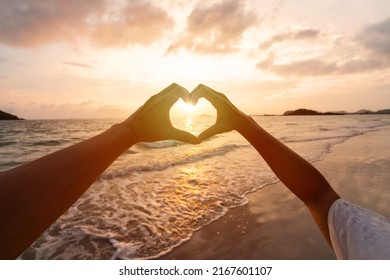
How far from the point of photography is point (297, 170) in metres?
1.94

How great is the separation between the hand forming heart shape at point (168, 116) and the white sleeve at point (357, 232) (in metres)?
1.18

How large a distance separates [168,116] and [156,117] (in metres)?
0.13

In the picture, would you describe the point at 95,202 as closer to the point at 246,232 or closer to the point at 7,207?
the point at 246,232

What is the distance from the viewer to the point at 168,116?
230 cm

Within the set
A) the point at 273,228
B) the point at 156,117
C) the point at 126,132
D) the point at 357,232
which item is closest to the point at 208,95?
the point at 156,117

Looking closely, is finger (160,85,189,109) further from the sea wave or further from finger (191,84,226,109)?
the sea wave

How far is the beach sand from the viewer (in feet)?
11.3

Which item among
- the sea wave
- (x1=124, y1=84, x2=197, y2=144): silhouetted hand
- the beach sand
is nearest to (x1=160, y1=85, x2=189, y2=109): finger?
(x1=124, y1=84, x2=197, y2=144): silhouetted hand

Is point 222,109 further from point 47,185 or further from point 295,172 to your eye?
point 47,185

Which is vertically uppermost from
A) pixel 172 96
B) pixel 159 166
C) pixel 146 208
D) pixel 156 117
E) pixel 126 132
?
pixel 172 96

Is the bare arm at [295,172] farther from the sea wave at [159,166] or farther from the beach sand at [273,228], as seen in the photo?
the sea wave at [159,166]

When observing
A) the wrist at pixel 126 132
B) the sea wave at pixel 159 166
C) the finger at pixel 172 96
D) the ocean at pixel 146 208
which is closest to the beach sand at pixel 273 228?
the ocean at pixel 146 208
